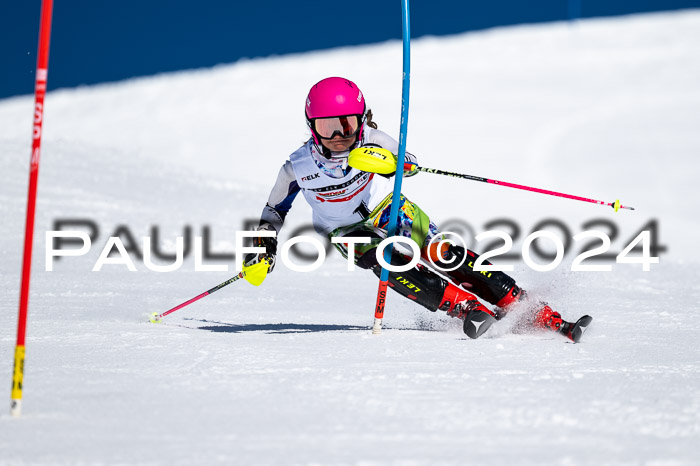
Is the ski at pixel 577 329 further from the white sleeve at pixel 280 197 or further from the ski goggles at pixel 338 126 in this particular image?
the white sleeve at pixel 280 197

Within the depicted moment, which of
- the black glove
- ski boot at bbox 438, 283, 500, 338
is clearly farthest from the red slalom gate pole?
ski boot at bbox 438, 283, 500, 338

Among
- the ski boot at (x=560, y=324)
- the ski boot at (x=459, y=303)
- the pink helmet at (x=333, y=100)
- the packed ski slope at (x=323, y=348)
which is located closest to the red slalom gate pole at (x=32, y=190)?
the packed ski slope at (x=323, y=348)

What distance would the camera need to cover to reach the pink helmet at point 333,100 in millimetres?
4234

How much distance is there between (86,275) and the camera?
7125mm

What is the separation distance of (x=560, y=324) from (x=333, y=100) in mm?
1512

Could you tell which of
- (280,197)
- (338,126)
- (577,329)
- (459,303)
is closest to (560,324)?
(577,329)

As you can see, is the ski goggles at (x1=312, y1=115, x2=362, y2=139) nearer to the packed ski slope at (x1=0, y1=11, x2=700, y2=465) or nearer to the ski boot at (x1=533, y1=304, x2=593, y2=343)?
the packed ski slope at (x1=0, y1=11, x2=700, y2=465)

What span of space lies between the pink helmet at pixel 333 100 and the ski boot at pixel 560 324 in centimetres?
131

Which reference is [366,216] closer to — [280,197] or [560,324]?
[280,197]

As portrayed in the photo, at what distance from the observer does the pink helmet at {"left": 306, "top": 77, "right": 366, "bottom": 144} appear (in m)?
4.23

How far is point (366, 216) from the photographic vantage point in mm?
4617

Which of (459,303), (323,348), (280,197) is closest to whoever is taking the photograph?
(323,348)

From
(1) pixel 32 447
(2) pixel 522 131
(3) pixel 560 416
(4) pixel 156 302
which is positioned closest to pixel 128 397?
(1) pixel 32 447

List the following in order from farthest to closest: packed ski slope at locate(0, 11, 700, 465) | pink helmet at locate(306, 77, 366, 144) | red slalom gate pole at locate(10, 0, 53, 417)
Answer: pink helmet at locate(306, 77, 366, 144), red slalom gate pole at locate(10, 0, 53, 417), packed ski slope at locate(0, 11, 700, 465)
